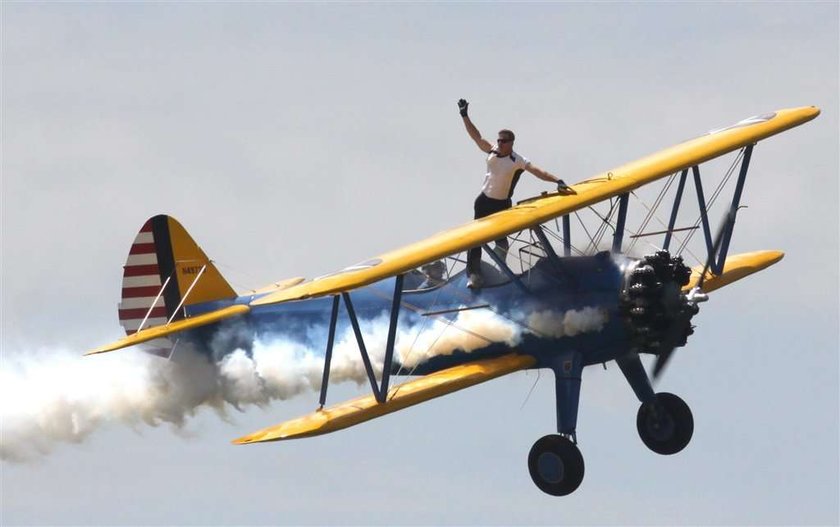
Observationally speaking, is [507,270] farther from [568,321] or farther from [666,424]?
[666,424]

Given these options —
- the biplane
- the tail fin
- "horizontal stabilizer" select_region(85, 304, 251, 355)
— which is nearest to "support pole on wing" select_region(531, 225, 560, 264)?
the biplane

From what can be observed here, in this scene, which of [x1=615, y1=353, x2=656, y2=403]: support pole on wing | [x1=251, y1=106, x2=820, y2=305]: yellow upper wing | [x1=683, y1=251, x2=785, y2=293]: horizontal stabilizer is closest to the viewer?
[x1=251, y1=106, x2=820, y2=305]: yellow upper wing

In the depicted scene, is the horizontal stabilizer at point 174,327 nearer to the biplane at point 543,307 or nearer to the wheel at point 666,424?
the biplane at point 543,307

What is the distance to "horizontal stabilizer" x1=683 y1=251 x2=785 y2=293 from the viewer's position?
28.5m

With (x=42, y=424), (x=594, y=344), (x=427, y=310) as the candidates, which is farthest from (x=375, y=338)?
(x=42, y=424)

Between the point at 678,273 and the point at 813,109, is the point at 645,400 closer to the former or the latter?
the point at 678,273

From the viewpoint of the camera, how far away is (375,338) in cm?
2781

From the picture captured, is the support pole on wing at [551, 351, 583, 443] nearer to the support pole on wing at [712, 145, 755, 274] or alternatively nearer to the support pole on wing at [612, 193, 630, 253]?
the support pole on wing at [612, 193, 630, 253]

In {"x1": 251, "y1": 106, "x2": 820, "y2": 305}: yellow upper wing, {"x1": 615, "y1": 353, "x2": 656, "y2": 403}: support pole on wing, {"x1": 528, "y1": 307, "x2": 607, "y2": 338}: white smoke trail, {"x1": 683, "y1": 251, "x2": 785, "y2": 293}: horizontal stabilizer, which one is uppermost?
{"x1": 251, "y1": 106, "x2": 820, "y2": 305}: yellow upper wing

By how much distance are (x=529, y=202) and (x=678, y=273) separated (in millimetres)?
1751

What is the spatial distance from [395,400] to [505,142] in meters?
3.30

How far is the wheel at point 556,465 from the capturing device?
2628 centimetres

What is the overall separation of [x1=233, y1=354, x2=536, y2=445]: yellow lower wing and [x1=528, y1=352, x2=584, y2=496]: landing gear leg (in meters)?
0.43

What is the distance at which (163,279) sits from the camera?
3025 cm
